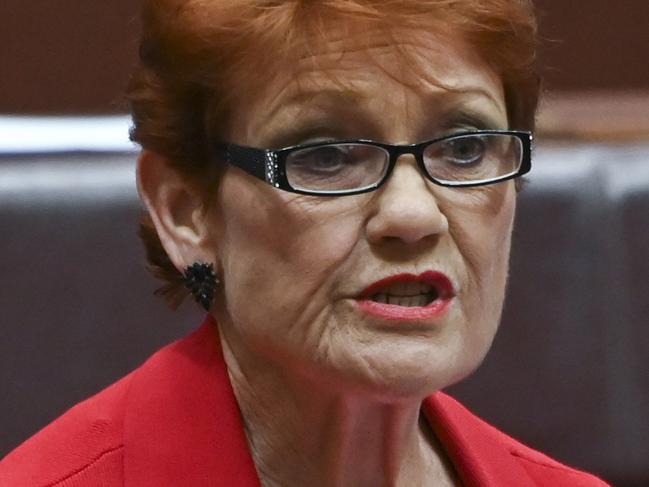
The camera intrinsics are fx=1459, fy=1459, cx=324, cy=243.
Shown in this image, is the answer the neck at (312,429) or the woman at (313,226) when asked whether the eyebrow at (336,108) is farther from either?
the neck at (312,429)

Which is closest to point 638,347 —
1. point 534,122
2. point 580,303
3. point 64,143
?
point 580,303

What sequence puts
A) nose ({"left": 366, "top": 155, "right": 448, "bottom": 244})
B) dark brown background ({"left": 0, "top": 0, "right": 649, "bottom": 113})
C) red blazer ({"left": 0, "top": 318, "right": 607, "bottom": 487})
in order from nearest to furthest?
nose ({"left": 366, "top": 155, "right": 448, "bottom": 244}), red blazer ({"left": 0, "top": 318, "right": 607, "bottom": 487}), dark brown background ({"left": 0, "top": 0, "right": 649, "bottom": 113})

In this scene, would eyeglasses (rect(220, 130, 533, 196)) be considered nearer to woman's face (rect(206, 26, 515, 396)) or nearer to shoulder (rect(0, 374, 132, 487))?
woman's face (rect(206, 26, 515, 396))

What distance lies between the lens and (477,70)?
1.40 metres

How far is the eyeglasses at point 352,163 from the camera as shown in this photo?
1346 millimetres

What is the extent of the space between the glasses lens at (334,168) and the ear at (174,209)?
0.14m

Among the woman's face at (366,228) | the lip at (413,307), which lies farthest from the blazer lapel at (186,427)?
the lip at (413,307)

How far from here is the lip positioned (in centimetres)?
134

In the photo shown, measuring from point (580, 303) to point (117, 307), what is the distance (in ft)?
2.23

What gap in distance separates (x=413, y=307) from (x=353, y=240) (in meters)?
0.08

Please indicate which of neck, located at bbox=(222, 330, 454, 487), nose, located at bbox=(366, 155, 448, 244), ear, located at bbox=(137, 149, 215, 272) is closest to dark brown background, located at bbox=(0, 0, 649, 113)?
ear, located at bbox=(137, 149, 215, 272)

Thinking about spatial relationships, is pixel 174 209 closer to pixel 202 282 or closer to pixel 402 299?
pixel 202 282

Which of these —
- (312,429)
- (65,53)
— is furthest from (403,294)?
(65,53)

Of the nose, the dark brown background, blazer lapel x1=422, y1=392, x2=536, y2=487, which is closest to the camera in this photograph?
the nose
